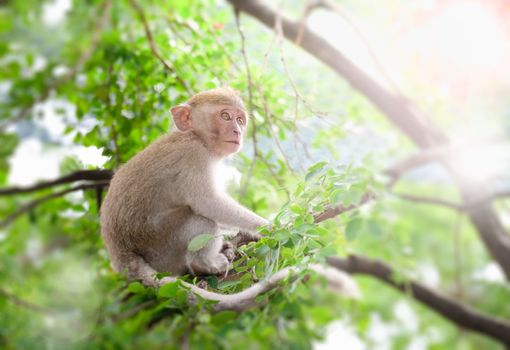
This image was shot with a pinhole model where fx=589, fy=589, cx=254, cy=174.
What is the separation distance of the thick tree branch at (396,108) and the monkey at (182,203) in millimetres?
650

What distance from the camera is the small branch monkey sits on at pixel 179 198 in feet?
3.89

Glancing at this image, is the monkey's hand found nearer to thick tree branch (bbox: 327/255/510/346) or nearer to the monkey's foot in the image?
the monkey's foot

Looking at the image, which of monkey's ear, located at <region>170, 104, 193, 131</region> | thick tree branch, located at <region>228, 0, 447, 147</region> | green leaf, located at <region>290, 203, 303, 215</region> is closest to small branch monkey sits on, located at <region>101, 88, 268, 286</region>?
monkey's ear, located at <region>170, 104, 193, 131</region>

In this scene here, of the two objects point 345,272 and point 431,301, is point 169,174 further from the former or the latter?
point 431,301

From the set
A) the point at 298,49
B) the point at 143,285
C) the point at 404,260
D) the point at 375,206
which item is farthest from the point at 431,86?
the point at 143,285

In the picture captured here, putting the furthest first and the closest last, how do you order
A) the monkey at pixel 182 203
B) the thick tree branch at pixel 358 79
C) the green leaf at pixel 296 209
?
the thick tree branch at pixel 358 79 < the monkey at pixel 182 203 < the green leaf at pixel 296 209

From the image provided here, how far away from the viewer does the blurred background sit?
1.32m

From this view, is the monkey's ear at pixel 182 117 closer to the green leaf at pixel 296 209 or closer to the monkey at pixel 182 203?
the monkey at pixel 182 203

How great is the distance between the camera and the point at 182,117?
1.23 metres

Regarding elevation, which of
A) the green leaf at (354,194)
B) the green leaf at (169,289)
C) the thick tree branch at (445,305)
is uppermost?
the green leaf at (354,194)

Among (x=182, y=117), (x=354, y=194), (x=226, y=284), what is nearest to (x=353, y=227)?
(x=354, y=194)

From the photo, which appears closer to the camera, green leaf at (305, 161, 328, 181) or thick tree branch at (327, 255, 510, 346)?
green leaf at (305, 161, 328, 181)

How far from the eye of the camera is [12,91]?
9.51ft

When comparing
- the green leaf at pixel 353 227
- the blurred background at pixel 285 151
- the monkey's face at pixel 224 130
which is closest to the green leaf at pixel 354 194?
the blurred background at pixel 285 151
